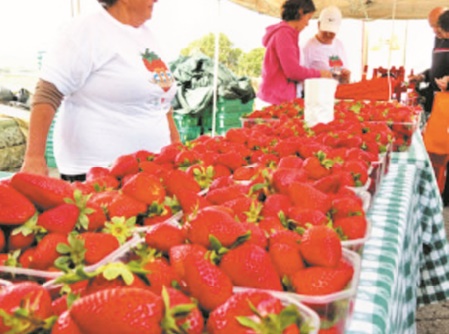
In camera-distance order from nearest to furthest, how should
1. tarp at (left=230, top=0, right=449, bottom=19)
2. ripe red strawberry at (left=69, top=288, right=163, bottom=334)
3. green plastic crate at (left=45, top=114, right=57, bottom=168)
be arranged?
ripe red strawberry at (left=69, top=288, right=163, bottom=334), green plastic crate at (left=45, top=114, right=57, bottom=168), tarp at (left=230, top=0, right=449, bottom=19)

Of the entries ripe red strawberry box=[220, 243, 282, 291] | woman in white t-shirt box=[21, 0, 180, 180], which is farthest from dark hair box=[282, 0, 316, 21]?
ripe red strawberry box=[220, 243, 282, 291]

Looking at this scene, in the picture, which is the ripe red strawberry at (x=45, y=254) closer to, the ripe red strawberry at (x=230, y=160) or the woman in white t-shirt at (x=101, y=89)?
the ripe red strawberry at (x=230, y=160)

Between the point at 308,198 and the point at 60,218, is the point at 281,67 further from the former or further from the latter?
the point at 60,218

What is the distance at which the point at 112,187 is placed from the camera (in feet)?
3.55

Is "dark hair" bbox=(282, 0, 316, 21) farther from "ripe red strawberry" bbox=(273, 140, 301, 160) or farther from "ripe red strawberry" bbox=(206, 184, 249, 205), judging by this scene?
"ripe red strawberry" bbox=(206, 184, 249, 205)

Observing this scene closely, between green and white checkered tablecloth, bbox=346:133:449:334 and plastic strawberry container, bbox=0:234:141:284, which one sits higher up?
plastic strawberry container, bbox=0:234:141:284

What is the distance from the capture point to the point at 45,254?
71 centimetres

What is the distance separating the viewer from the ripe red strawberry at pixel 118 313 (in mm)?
469

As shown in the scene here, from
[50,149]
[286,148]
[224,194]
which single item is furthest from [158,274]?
[50,149]

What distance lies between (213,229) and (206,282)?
5.0 inches

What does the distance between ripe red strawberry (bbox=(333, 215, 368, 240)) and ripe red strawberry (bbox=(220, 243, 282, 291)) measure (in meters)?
0.25

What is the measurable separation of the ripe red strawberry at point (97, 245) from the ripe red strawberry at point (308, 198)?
39cm

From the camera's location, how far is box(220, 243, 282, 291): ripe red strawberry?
2.12 feet

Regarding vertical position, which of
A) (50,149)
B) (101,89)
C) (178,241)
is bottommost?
(50,149)
